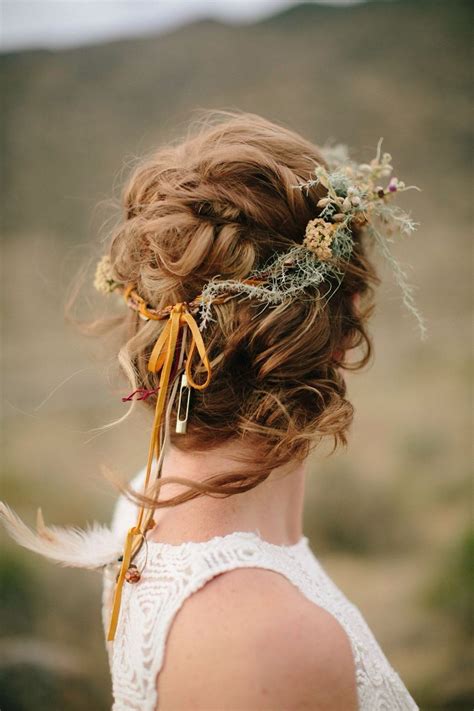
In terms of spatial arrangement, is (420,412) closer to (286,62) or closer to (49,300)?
(49,300)

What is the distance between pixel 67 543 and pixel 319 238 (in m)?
1.04

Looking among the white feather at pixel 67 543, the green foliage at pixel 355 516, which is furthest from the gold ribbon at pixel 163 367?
the green foliage at pixel 355 516

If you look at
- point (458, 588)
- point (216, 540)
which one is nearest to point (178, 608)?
point (216, 540)

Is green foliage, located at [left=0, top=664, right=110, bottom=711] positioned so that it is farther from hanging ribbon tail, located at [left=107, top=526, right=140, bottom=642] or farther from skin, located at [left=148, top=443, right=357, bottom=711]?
skin, located at [left=148, top=443, right=357, bottom=711]

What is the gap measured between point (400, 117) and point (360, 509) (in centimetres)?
808

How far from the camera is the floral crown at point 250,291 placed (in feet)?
4.58

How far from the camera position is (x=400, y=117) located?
35.1 feet

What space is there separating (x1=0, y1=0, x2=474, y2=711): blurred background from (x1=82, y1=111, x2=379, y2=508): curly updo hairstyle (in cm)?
28

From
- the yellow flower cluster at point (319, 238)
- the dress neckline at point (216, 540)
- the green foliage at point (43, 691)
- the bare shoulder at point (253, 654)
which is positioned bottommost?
A: the green foliage at point (43, 691)

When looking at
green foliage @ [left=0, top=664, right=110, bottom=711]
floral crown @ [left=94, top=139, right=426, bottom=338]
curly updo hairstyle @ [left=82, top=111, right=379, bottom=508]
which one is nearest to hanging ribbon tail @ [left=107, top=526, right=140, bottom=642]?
curly updo hairstyle @ [left=82, top=111, right=379, bottom=508]

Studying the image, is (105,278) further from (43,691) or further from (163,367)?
(43,691)

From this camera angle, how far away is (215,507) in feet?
4.74

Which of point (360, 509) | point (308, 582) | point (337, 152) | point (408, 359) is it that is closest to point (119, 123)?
point (408, 359)

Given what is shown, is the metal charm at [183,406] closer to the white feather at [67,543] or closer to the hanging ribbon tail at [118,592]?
the hanging ribbon tail at [118,592]
